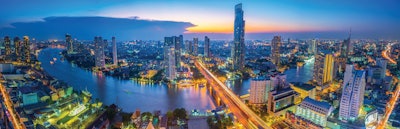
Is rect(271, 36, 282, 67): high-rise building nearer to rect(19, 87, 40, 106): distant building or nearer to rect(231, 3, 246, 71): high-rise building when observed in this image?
rect(231, 3, 246, 71): high-rise building

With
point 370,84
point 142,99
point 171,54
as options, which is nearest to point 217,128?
point 142,99

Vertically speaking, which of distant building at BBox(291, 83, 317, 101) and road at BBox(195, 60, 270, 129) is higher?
distant building at BBox(291, 83, 317, 101)

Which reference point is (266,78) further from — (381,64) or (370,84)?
(381,64)

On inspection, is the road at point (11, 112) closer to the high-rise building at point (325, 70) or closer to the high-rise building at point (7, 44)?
the high-rise building at point (325, 70)

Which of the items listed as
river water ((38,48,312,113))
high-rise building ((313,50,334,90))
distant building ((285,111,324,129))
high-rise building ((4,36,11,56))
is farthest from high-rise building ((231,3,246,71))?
high-rise building ((4,36,11,56))

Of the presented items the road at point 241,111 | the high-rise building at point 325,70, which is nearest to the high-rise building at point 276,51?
the high-rise building at point 325,70

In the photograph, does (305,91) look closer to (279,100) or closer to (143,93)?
(279,100)

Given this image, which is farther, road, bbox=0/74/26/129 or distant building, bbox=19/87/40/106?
distant building, bbox=19/87/40/106
